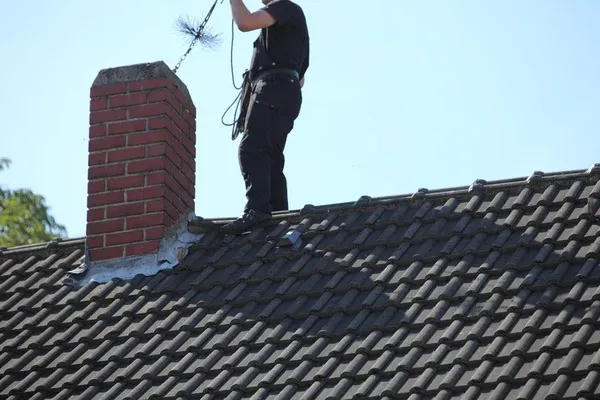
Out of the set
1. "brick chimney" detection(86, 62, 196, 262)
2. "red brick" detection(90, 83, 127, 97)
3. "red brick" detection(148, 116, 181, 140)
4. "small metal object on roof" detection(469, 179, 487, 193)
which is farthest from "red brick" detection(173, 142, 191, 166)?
"small metal object on roof" detection(469, 179, 487, 193)

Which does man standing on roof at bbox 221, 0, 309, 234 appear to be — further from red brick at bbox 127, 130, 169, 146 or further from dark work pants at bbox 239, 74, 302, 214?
red brick at bbox 127, 130, 169, 146

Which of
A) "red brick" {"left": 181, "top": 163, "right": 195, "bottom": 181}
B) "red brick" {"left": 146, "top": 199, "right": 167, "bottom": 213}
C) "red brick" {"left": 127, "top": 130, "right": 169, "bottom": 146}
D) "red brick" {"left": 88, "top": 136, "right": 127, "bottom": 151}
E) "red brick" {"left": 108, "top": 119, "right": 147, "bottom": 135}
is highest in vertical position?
"red brick" {"left": 108, "top": 119, "right": 147, "bottom": 135}

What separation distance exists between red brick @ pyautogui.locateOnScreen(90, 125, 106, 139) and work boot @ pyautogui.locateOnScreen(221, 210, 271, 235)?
125cm

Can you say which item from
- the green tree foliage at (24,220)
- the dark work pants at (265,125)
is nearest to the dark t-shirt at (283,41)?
the dark work pants at (265,125)

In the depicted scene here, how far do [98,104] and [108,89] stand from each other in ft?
0.45

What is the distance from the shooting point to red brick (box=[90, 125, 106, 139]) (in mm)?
9859

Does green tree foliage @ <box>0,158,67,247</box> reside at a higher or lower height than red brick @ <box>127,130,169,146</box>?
lower

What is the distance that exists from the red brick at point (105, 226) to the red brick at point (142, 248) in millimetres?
193

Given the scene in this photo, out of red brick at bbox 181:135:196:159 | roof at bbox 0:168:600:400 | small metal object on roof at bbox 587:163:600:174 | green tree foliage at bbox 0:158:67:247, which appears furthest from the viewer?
green tree foliage at bbox 0:158:67:247

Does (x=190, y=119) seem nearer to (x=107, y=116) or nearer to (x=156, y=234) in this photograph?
(x=107, y=116)

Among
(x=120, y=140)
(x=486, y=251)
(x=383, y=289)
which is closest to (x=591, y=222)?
(x=486, y=251)

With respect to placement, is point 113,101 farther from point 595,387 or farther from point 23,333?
point 595,387

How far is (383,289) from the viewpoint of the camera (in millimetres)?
8141

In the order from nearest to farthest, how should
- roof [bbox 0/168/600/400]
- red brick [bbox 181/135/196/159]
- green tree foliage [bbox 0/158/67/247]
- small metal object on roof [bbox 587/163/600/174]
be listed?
roof [bbox 0/168/600/400], small metal object on roof [bbox 587/163/600/174], red brick [bbox 181/135/196/159], green tree foliage [bbox 0/158/67/247]
